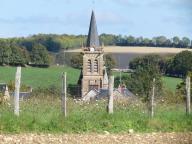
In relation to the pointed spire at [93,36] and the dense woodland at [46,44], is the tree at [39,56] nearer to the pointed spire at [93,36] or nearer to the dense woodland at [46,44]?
the dense woodland at [46,44]

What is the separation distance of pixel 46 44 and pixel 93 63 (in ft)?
89.9

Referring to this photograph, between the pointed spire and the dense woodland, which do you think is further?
the dense woodland

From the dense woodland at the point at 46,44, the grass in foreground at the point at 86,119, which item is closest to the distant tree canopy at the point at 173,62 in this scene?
the dense woodland at the point at 46,44

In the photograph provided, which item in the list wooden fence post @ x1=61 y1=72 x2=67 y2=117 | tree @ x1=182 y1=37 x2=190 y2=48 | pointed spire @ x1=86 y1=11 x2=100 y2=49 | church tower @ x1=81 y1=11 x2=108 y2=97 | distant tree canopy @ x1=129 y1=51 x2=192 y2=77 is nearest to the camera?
Result: wooden fence post @ x1=61 y1=72 x2=67 y2=117

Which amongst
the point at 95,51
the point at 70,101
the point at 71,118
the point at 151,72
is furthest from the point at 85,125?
the point at 95,51

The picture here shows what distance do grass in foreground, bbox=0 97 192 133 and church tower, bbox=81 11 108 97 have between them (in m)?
71.5

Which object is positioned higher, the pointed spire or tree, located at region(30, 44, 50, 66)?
the pointed spire

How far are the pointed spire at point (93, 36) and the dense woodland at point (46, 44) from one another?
3.69 metres

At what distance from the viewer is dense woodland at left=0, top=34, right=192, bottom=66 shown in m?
104

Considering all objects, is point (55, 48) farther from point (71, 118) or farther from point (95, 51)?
point (71, 118)

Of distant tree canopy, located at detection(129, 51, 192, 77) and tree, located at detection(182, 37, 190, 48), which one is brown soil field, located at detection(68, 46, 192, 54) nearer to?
tree, located at detection(182, 37, 190, 48)

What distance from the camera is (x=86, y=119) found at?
1255 centimetres

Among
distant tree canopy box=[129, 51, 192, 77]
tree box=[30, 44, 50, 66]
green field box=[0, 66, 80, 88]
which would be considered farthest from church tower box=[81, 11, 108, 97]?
tree box=[30, 44, 50, 66]

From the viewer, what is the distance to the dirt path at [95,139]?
1087cm
